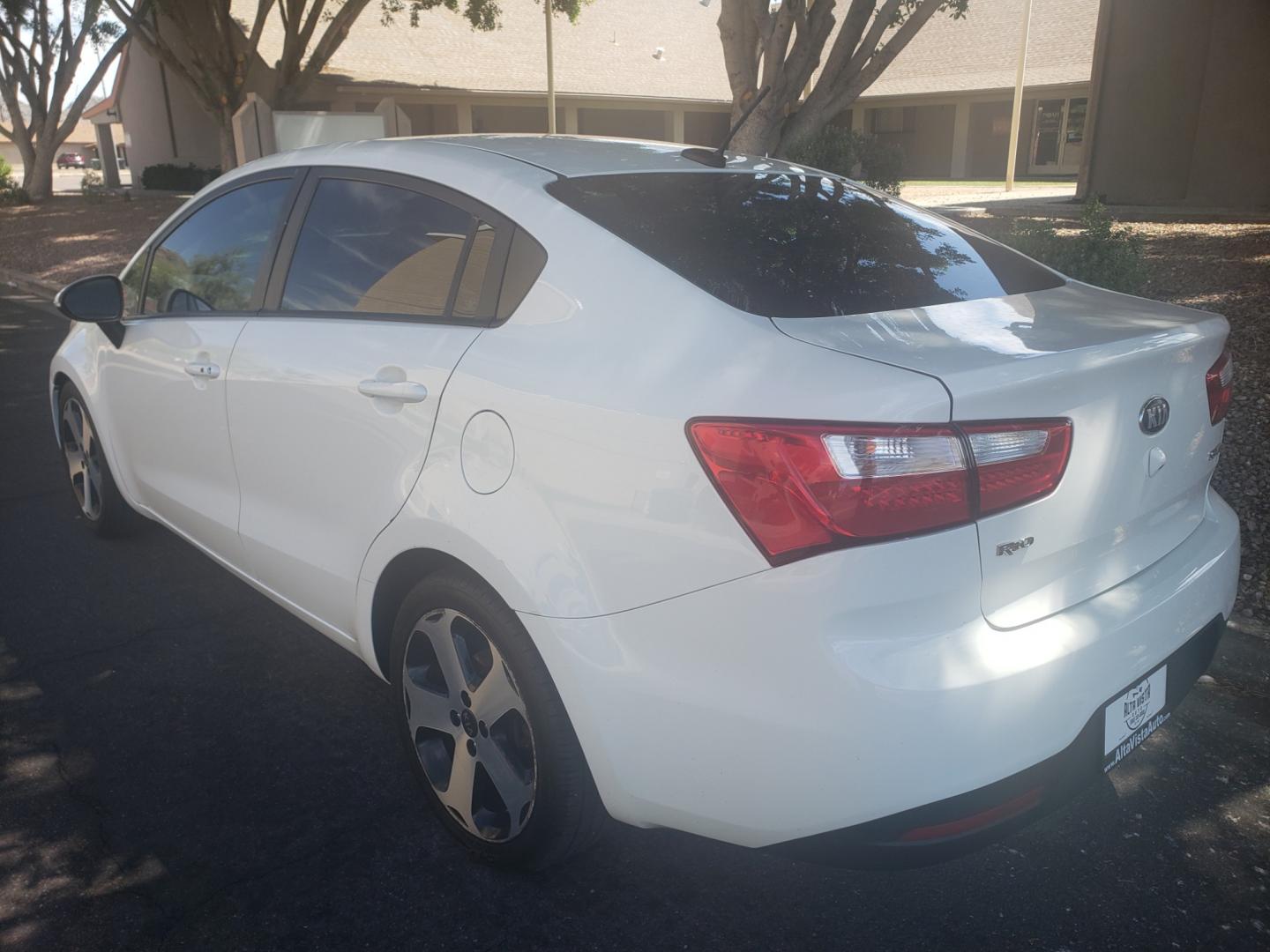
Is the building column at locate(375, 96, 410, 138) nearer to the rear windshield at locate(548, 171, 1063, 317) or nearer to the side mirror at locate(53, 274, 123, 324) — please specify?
the side mirror at locate(53, 274, 123, 324)

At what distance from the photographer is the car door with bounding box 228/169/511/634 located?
2691 mm

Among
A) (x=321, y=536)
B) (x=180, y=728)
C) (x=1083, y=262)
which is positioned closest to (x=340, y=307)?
(x=321, y=536)

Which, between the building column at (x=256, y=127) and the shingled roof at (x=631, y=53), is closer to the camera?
the building column at (x=256, y=127)

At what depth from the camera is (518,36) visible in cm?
3462

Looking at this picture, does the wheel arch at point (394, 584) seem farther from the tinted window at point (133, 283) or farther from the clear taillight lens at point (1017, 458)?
the tinted window at point (133, 283)

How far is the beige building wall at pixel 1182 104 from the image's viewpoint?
15.9 meters

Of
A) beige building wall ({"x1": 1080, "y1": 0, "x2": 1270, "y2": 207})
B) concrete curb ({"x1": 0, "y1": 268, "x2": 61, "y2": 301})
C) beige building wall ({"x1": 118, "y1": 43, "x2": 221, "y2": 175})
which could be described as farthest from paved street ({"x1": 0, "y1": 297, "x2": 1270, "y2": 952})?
beige building wall ({"x1": 118, "y1": 43, "x2": 221, "y2": 175})

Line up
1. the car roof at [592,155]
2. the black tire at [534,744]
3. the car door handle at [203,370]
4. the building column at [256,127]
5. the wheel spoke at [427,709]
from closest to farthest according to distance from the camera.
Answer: the black tire at [534,744], the wheel spoke at [427,709], the car roof at [592,155], the car door handle at [203,370], the building column at [256,127]

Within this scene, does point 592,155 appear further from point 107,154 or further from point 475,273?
point 107,154

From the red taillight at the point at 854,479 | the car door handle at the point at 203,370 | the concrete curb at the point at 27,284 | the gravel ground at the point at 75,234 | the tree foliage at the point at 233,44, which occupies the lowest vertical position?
the concrete curb at the point at 27,284

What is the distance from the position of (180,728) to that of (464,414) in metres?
1.68

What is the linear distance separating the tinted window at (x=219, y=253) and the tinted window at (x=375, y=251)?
26cm

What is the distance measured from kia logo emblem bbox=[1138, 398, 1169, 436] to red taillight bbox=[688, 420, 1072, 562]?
17.3 inches

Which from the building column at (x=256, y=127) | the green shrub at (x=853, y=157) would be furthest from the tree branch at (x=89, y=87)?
the green shrub at (x=853, y=157)
